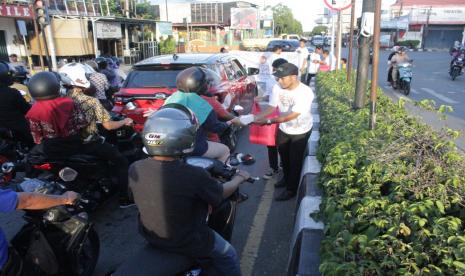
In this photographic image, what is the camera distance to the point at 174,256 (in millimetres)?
2125

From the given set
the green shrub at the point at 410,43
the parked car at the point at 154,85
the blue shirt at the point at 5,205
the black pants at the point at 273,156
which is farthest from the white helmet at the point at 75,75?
the green shrub at the point at 410,43

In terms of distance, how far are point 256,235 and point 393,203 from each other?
1.88 meters

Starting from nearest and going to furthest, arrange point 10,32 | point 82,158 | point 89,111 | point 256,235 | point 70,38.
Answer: point 82,158 → point 256,235 → point 89,111 → point 10,32 → point 70,38

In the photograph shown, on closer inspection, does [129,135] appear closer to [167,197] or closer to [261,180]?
[261,180]

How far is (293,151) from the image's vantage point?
15.6 ft

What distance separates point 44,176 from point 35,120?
Answer: 1.90 feet

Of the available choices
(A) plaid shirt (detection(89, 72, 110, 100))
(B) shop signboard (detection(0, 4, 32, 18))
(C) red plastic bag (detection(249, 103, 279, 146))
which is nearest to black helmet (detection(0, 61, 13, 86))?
(A) plaid shirt (detection(89, 72, 110, 100))

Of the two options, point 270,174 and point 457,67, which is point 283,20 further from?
point 270,174

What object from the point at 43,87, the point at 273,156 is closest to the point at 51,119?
the point at 43,87

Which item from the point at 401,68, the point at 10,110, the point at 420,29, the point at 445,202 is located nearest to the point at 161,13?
the point at 420,29

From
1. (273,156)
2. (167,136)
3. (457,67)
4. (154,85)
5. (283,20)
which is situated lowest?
(273,156)

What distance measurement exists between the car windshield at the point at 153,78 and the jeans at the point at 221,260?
4045 mm

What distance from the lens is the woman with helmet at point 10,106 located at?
512 centimetres

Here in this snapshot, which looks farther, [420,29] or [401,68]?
[420,29]
